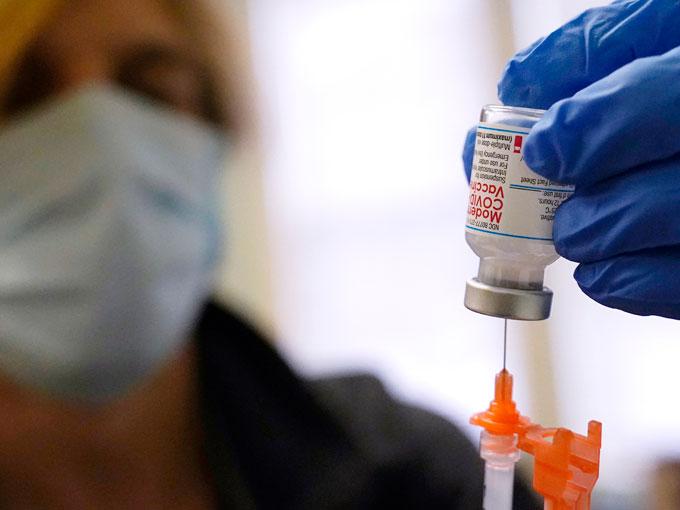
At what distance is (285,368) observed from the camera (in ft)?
4.66

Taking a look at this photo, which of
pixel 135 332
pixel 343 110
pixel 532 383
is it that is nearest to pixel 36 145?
pixel 135 332

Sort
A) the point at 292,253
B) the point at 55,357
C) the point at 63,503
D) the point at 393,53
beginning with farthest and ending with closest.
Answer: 1. the point at 292,253
2. the point at 393,53
3. the point at 63,503
4. the point at 55,357

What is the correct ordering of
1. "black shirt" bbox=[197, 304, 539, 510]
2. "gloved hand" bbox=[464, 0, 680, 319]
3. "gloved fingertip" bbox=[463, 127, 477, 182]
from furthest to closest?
"black shirt" bbox=[197, 304, 539, 510] → "gloved fingertip" bbox=[463, 127, 477, 182] → "gloved hand" bbox=[464, 0, 680, 319]

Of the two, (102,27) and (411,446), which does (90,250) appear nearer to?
(102,27)

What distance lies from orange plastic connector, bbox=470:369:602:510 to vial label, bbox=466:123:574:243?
0.45 feet

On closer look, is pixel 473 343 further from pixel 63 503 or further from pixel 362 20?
pixel 63 503

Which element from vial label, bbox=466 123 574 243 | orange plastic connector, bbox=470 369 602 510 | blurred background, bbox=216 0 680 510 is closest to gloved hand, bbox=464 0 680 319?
vial label, bbox=466 123 574 243

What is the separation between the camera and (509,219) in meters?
0.65

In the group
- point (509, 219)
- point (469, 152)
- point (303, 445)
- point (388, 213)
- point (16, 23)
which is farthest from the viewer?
point (388, 213)

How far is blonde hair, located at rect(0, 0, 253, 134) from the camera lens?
1.18 metres

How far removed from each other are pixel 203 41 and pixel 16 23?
34cm

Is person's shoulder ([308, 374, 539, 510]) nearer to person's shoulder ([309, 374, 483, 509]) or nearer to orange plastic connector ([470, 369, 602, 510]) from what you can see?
person's shoulder ([309, 374, 483, 509])

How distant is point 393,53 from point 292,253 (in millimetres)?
Result: 795

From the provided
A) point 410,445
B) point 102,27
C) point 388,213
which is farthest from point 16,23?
point 388,213
